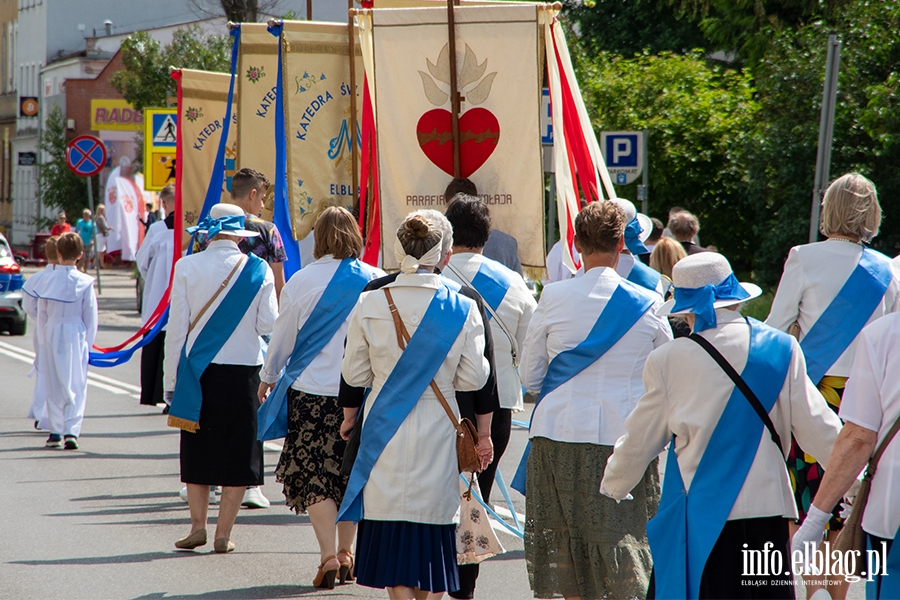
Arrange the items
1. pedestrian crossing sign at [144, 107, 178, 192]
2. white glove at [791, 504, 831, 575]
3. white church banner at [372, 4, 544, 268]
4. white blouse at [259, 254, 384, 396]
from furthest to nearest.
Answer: pedestrian crossing sign at [144, 107, 178, 192] < white church banner at [372, 4, 544, 268] < white blouse at [259, 254, 384, 396] < white glove at [791, 504, 831, 575]

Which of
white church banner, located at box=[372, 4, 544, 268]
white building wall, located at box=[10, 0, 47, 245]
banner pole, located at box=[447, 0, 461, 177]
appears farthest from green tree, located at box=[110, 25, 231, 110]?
white building wall, located at box=[10, 0, 47, 245]

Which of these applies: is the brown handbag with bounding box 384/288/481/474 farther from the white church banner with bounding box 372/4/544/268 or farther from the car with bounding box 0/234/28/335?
the car with bounding box 0/234/28/335

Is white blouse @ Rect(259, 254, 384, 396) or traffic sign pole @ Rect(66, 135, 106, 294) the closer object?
white blouse @ Rect(259, 254, 384, 396)

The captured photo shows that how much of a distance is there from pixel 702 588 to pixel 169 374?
13.4 ft

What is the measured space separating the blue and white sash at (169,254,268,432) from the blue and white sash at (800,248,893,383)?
322 cm

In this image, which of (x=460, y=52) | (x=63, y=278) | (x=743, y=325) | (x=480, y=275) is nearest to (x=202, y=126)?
(x=63, y=278)

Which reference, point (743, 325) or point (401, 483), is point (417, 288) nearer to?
point (401, 483)

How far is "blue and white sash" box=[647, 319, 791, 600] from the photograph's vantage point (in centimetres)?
418

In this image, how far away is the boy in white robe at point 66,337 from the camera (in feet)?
36.5

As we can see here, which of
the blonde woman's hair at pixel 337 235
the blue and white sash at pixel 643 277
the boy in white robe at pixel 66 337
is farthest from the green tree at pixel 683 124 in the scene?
the blonde woman's hair at pixel 337 235

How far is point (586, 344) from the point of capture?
5.24m

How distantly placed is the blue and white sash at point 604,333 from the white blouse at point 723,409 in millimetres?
918

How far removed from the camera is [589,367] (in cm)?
527

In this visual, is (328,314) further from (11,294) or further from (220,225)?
(11,294)
